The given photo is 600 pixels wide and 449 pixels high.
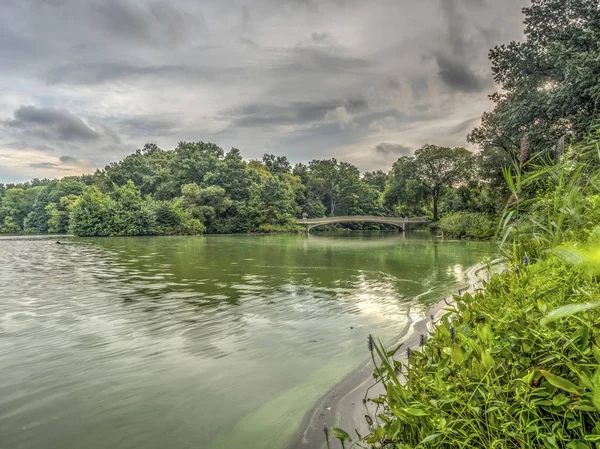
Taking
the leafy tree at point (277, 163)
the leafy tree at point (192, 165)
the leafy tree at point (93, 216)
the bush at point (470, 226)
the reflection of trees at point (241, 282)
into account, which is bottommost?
the reflection of trees at point (241, 282)

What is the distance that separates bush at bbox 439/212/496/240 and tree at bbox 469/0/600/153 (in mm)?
7294

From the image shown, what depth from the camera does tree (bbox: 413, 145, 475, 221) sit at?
41.6 m

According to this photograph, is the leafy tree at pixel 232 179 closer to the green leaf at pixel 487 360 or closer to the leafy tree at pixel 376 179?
the leafy tree at pixel 376 179

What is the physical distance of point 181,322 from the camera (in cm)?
515

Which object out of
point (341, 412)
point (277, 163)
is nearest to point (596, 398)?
point (341, 412)

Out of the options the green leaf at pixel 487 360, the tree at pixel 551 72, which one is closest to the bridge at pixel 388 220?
the tree at pixel 551 72

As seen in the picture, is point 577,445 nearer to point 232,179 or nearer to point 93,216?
point 93,216

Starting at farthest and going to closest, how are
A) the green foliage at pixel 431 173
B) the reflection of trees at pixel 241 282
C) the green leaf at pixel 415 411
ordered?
the green foliage at pixel 431 173
the reflection of trees at pixel 241 282
the green leaf at pixel 415 411

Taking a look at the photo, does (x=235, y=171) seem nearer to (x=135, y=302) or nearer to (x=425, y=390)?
(x=135, y=302)

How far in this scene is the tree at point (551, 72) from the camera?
1196 cm

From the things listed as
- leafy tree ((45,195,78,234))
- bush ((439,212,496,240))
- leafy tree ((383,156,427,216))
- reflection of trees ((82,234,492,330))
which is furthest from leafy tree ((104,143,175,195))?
reflection of trees ((82,234,492,330))

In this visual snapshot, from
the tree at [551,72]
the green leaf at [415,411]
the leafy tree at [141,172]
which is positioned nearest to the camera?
the green leaf at [415,411]

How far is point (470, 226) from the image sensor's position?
83.7 ft

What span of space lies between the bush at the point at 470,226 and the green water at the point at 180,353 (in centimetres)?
1656
